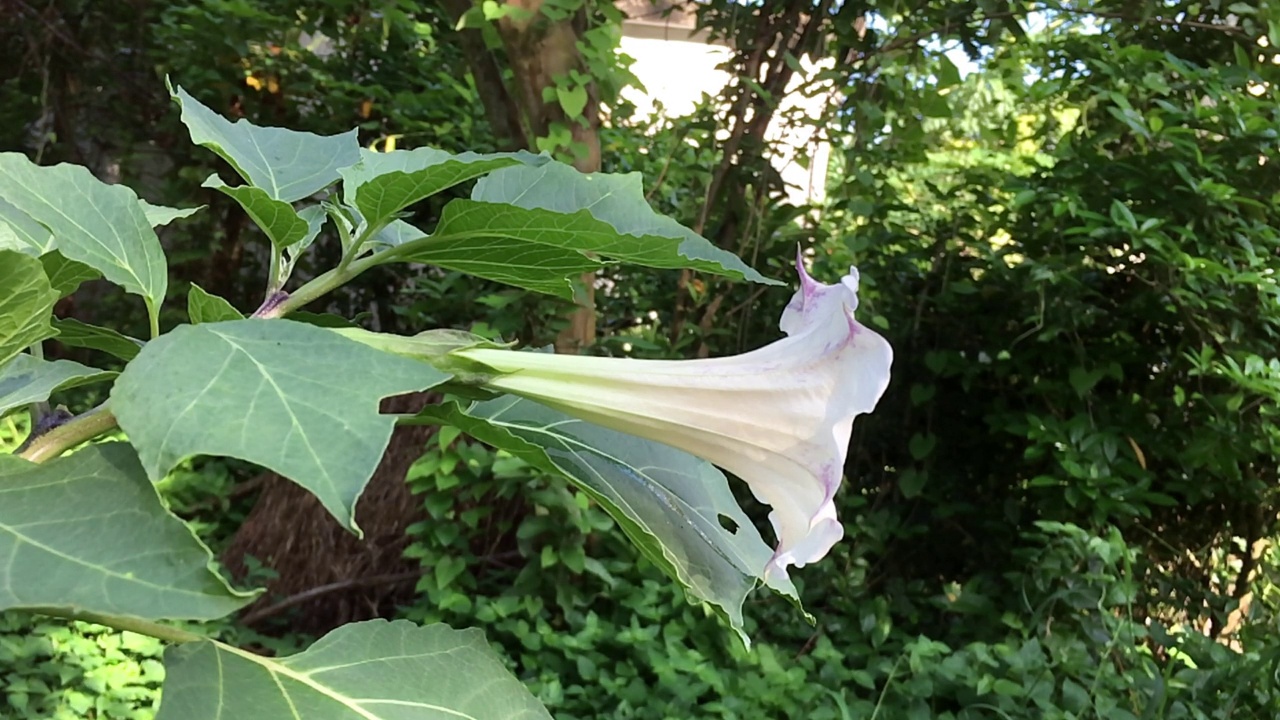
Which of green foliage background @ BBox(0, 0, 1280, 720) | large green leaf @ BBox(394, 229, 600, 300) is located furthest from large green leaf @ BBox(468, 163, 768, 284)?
green foliage background @ BBox(0, 0, 1280, 720)

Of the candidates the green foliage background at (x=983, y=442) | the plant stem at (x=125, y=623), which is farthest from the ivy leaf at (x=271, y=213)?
the green foliage background at (x=983, y=442)

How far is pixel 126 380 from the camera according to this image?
24cm

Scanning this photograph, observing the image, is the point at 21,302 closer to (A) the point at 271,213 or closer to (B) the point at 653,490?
(A) the point at 271,213

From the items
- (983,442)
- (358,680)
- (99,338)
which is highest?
(99,338)

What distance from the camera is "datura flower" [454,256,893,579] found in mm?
318

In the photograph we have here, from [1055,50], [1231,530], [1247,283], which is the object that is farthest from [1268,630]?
[1055,50]

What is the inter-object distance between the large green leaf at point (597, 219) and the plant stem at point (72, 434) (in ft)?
0.45

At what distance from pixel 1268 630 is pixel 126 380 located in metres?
1.50

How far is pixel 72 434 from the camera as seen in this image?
0.31 metres

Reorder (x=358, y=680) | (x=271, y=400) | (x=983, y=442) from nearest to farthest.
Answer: (x=271, y=400)
(x=358, y=680)
(x=983, y=442)

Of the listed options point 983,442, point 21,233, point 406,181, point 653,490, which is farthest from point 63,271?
point 983,442

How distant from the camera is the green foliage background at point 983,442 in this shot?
125 cm

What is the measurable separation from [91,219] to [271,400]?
153 millimetres

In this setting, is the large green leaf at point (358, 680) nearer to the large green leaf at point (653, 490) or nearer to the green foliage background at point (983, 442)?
the large green leaf at point (653, 490)
